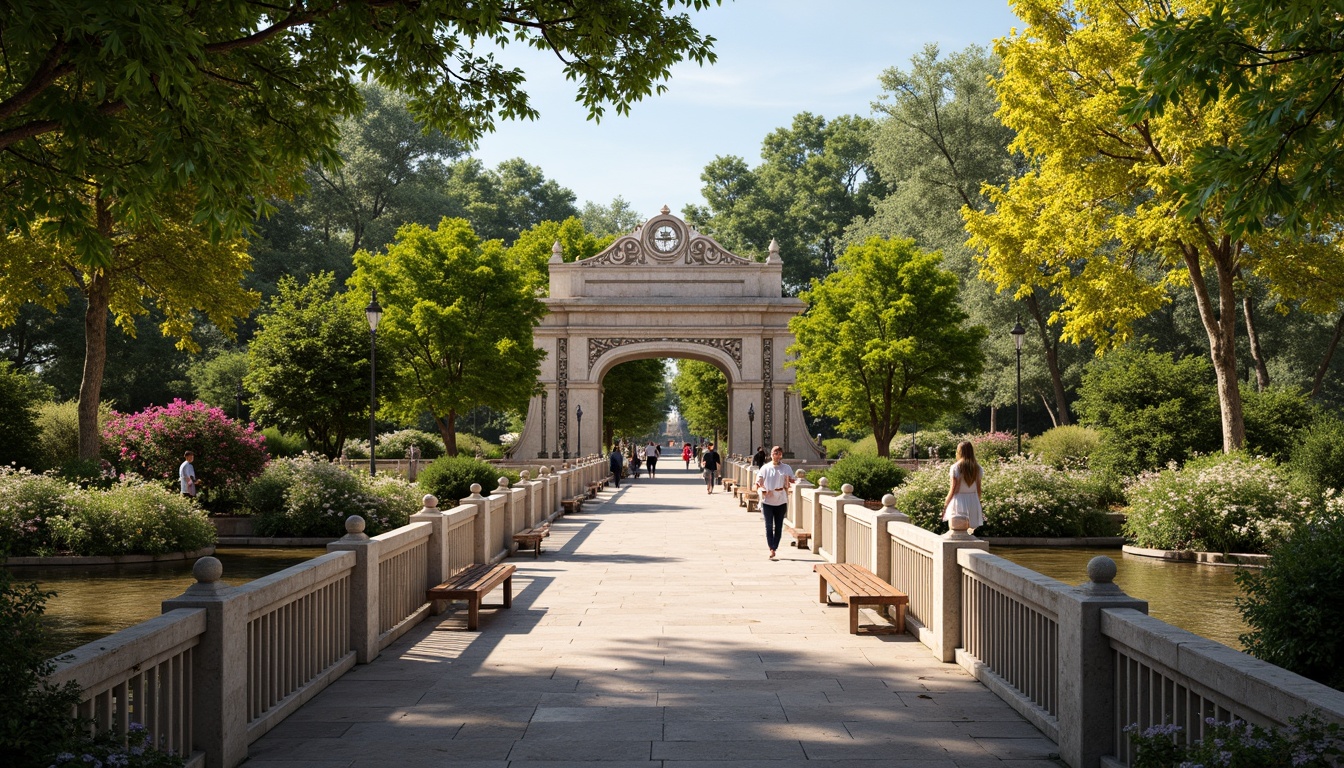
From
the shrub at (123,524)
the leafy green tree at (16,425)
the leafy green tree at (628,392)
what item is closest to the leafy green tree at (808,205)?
A: the leafy green tree at (628,392)

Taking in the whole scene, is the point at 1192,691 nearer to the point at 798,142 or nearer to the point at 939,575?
the point at 939,575

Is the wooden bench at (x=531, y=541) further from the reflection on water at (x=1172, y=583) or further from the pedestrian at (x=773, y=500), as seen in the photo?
the reflection on water at (x=1172, y=583)

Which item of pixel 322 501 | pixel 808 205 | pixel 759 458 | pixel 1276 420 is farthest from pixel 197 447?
pixel 808 205

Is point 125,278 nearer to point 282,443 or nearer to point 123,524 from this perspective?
point 123,524

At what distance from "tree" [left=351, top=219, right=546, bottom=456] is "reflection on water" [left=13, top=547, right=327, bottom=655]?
54.6ft

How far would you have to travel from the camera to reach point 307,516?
822 inches

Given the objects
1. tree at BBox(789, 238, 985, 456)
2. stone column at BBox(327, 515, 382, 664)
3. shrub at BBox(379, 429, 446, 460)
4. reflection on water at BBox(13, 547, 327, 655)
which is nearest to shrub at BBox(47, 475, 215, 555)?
reflection on water at BBox(13, 547, 327, 655)

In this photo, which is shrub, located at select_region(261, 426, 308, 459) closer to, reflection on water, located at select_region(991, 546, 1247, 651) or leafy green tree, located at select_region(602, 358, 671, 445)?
reflection on water, located at select_region(991, 546, 1247, 651)

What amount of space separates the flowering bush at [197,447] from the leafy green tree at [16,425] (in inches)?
78.4

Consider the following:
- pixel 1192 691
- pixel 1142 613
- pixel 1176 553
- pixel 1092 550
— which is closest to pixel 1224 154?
pixel 1142 613

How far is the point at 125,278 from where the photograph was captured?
2559 cm

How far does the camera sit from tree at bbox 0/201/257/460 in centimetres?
2375

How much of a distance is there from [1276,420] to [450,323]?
2336cm

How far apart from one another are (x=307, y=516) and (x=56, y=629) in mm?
9507
